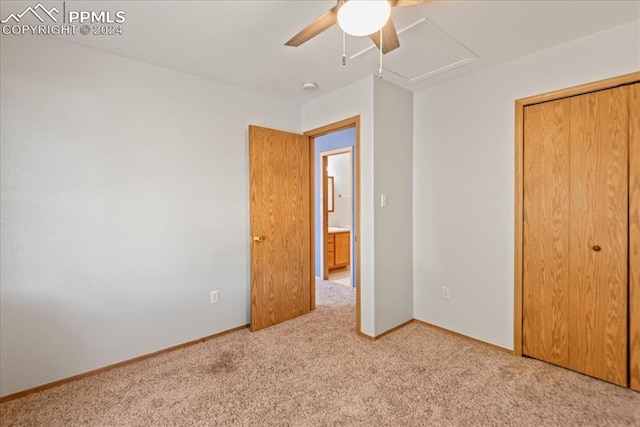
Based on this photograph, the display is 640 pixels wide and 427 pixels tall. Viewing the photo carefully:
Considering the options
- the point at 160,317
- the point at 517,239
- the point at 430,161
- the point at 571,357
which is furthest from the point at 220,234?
the point at 571,357

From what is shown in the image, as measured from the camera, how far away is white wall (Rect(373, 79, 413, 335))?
9.12ft

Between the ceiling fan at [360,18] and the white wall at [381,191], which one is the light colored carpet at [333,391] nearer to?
the white wall at [381,191]

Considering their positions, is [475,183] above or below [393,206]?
above

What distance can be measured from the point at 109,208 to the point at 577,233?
3487 mm

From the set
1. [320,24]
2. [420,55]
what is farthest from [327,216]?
[320,24]

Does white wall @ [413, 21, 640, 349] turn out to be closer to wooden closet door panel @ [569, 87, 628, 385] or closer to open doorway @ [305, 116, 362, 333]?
wooden closet door panel @ [569, 87, 628, 385]

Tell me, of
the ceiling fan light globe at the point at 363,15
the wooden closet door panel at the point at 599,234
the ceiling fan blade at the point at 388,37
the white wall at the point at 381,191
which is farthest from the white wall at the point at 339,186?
the ceiling fan light globe at the point at 363,15

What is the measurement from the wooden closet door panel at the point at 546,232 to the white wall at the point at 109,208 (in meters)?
2.54

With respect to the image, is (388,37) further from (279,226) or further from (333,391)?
(333,391)

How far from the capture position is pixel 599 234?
2.11 m

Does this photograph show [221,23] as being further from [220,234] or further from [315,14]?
[220,234]

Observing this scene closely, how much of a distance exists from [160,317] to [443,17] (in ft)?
10.0

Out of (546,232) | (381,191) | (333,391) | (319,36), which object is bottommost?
(333,391)

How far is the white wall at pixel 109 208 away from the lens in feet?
6.49
